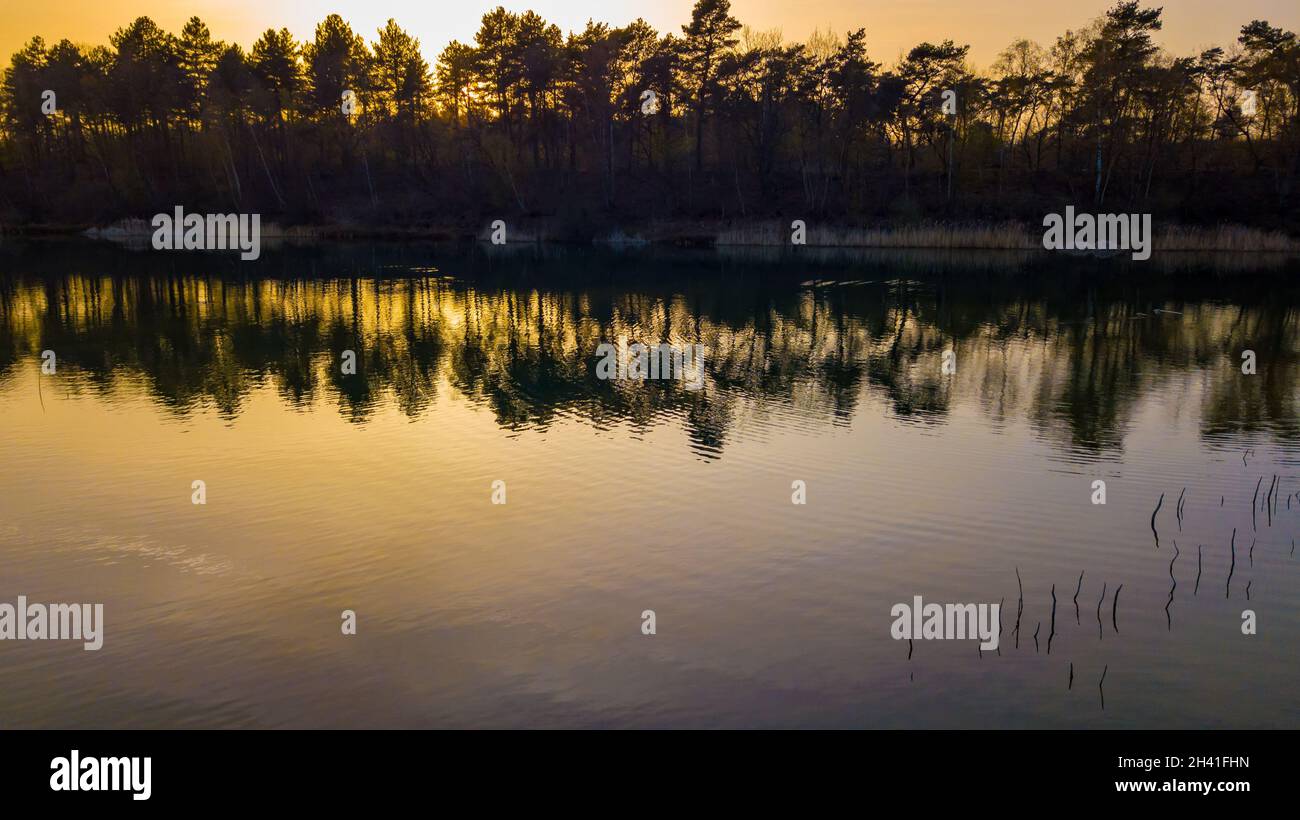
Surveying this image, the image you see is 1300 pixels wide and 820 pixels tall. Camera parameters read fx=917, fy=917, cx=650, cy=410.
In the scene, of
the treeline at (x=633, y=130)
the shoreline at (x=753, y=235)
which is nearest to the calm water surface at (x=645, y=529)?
the shoreline at (x=753, y=235)

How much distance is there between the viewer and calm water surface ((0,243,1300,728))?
795 cm

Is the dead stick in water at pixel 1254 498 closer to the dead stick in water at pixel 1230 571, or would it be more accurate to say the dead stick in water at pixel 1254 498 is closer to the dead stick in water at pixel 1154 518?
the dead stick in water at pixel 1230 571

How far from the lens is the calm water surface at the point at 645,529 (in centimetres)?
795

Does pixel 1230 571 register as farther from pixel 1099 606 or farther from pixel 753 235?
pixel 753 235

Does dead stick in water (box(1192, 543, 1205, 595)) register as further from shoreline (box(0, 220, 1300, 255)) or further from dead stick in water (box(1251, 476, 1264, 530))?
shoreline (box(0, 220, 1300, 255))

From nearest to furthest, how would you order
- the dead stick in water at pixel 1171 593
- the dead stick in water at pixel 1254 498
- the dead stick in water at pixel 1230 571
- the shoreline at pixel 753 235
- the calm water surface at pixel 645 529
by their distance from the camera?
1. the calm water surface at pixel 645 529
2. the dead stick in water at pixel 1171 593
3. the dead stick in water at pixel 1230 571
4. the dead stick in water at pixel 1254 498
5. the shoreline at pixel 753 235

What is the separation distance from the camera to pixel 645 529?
38.3ft

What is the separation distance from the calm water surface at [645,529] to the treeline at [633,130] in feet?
156

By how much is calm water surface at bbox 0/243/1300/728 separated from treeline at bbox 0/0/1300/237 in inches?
1874

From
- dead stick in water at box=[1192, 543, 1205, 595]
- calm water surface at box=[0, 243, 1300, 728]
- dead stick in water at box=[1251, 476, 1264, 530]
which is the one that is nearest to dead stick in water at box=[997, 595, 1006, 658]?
calm water surface at box=[0, 243, 1300, 728]

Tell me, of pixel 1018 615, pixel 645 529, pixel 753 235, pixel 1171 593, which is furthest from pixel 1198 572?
pixel 753 235

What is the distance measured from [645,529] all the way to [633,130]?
79.8 m
